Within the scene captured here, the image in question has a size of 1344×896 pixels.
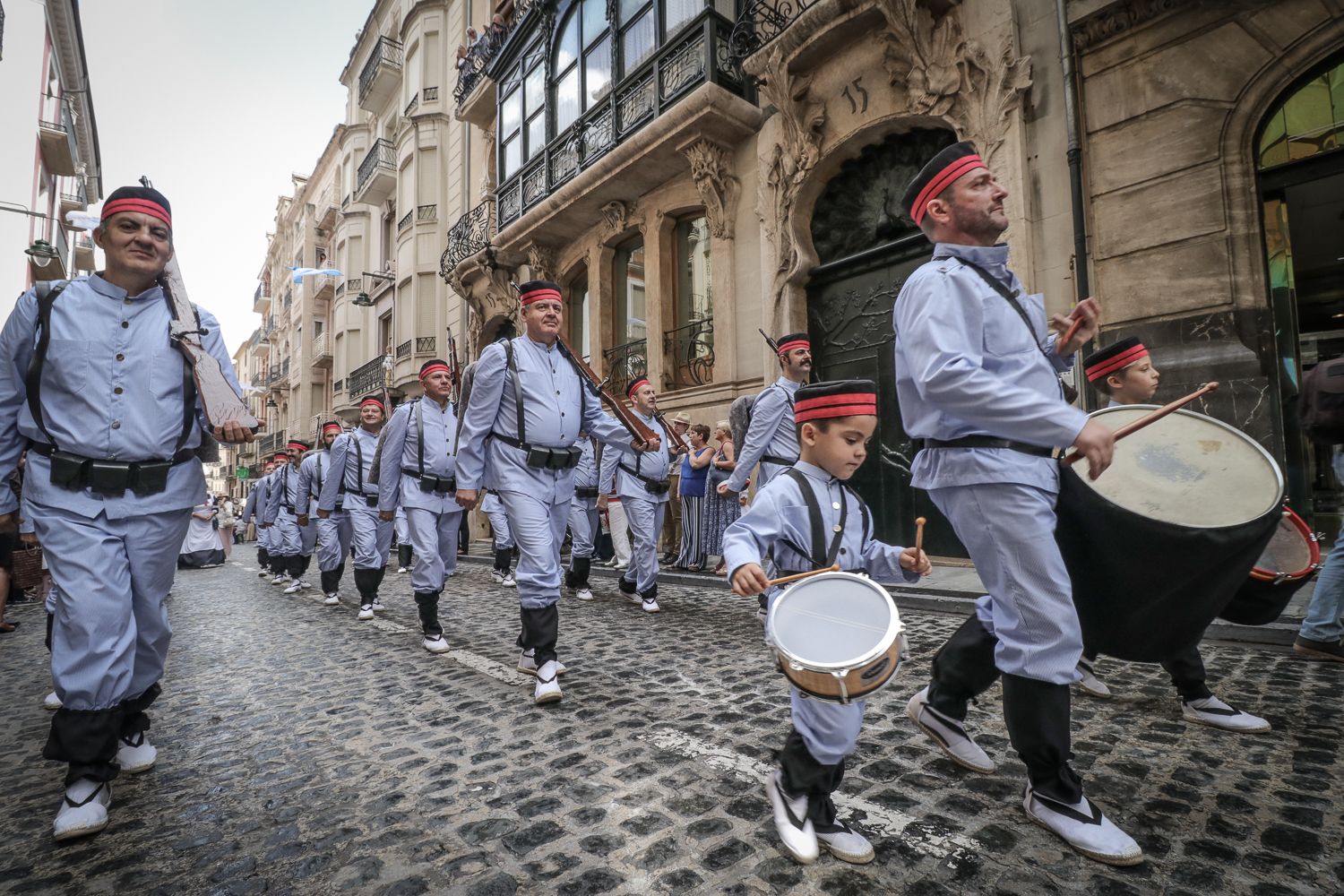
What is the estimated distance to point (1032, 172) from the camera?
24.5 feet

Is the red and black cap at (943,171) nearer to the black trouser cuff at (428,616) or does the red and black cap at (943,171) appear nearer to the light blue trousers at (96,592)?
the light blue trousers at (96,592)

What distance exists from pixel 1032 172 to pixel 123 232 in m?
7.99

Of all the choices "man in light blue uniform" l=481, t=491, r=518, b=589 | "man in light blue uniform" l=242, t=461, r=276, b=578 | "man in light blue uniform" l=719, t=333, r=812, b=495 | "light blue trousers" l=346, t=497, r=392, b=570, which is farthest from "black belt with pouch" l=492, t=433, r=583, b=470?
"man in light blue uniform" l=242, t=461, r=276, b=578

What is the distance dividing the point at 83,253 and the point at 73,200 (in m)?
3.29

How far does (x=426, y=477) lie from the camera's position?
19.7 feet

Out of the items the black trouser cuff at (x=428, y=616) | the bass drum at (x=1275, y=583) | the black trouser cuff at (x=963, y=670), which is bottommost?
the black trouser cuff at (x=428, y=616)

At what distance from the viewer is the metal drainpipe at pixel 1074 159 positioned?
690cm

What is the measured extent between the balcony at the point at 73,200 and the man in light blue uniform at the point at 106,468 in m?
23.5

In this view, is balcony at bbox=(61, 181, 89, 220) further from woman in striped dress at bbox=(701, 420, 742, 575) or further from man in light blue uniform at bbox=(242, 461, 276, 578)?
woman in striped dress at bbox=(701, 420, 742, 575)

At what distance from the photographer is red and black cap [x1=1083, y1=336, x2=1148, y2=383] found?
308 cm

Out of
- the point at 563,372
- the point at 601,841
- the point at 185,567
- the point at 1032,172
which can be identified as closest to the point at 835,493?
the point at 601,841

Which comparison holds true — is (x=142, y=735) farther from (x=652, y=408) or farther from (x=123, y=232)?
(x=652, y=408)

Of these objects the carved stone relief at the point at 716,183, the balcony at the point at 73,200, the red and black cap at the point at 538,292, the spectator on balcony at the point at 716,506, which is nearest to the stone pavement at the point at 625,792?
the red and black cap at the point at 538,292

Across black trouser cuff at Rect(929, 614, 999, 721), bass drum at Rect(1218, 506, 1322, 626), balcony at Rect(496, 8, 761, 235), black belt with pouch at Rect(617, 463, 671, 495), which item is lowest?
black trouser cuff at Rect(929, 614, 999, 721)
